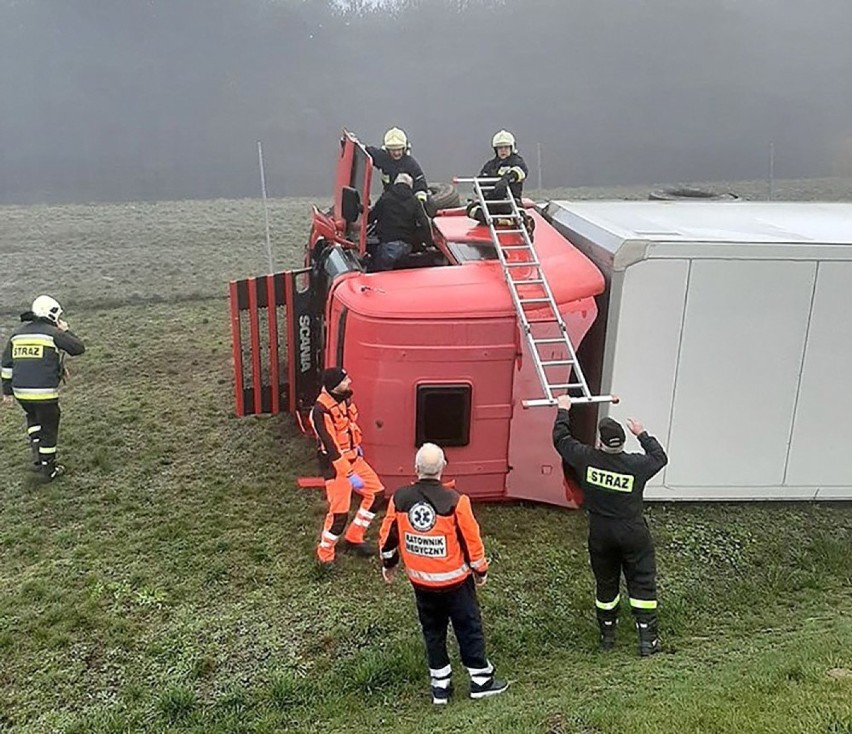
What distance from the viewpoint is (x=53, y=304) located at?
23.9 feet

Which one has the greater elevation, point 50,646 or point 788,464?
point 788,464

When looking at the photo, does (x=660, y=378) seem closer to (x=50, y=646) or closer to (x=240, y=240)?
(x=50, y=646)

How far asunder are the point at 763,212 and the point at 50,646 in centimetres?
689

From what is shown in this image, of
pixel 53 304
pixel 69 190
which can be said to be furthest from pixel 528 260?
pixel 69 190

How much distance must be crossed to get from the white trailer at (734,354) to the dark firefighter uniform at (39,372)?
4489 mm

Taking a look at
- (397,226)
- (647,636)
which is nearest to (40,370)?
(397,226)

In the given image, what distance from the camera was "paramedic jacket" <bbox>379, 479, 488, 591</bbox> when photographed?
166 inches

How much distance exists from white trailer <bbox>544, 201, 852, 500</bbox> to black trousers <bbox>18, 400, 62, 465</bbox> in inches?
179

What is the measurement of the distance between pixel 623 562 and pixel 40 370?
501 centimetres

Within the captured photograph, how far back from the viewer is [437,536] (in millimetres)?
4230

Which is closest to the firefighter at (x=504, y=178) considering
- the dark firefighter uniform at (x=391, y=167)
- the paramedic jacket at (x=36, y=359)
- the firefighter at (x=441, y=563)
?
the dark firefighter uniform at (x=391, y=167)

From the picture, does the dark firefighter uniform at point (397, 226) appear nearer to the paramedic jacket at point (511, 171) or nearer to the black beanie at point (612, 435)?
the paramedic jacket at point (511, 171)

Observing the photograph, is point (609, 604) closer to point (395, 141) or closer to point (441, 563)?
point (441, 563)

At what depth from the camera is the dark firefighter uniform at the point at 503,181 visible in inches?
295
